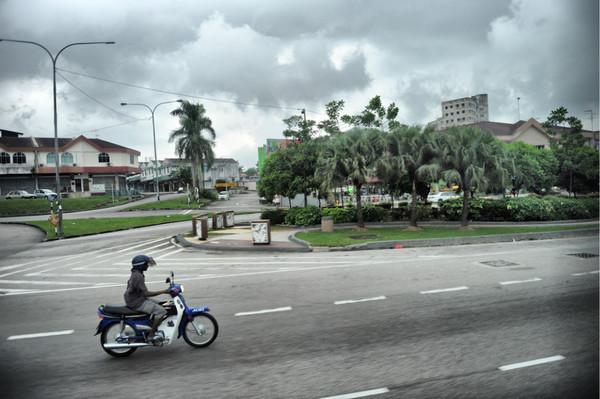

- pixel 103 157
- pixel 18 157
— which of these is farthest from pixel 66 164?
pixel 18 157

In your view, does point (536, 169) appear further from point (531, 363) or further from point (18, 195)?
point (18, 195)

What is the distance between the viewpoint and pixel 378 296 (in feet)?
32.1

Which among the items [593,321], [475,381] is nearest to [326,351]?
[475,381]

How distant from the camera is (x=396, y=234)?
21297 mm

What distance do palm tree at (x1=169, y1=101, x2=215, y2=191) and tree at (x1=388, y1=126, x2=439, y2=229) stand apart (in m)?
35.9

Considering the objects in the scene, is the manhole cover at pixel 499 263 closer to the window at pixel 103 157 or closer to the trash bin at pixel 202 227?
the trash bin at pixel 202 227

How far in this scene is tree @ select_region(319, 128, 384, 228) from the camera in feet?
76.8

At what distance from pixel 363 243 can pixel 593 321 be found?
37.9 feet

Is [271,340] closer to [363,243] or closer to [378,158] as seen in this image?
[363,243]

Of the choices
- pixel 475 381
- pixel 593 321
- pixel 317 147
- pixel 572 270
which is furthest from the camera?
pixel 317 147

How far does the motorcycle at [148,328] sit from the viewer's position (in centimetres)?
676

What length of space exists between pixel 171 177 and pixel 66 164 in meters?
30.4

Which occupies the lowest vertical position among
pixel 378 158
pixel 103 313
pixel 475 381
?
pixel 475 381

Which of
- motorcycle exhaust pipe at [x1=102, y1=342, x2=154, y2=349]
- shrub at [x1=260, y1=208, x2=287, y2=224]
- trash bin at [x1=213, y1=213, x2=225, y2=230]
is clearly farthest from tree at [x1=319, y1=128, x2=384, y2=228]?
motorcycle exhaust pipe at [x1=102, y1=342, x2=154, y2=349]
